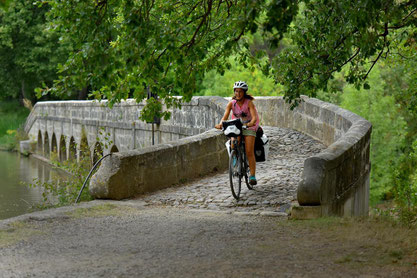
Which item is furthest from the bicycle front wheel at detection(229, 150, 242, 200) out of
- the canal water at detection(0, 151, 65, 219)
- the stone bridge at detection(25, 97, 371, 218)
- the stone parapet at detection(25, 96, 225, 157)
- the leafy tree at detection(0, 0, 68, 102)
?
the leafy tree at detection(0, 0, 68, 102)

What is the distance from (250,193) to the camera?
8.91 meters

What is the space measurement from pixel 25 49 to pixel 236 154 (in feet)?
126

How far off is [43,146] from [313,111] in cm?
2593

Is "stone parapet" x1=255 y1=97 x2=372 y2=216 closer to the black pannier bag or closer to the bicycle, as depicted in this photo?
the black pannier bag

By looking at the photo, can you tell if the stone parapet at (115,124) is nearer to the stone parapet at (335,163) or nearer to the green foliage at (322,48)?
the stone parapet at (335,163)

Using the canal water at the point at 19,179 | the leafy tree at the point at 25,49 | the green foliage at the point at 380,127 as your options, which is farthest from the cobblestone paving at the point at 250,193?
the leafy tree at the point at 25,49

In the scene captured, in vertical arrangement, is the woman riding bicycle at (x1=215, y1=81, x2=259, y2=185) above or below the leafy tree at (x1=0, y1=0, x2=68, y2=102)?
below

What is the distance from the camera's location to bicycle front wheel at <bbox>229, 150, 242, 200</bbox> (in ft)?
27.2

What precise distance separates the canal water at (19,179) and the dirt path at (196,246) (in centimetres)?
456

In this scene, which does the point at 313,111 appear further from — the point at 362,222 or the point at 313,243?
the point at 313,243

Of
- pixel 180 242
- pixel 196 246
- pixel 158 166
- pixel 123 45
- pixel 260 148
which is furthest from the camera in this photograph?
pixel 158 166

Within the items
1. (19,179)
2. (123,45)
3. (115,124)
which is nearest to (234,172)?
(123,45)

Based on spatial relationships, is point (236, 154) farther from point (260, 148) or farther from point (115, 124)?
point (115, 124)

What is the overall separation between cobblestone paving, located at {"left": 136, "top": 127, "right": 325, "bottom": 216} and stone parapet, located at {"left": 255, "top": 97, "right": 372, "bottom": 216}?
52 centimetres
